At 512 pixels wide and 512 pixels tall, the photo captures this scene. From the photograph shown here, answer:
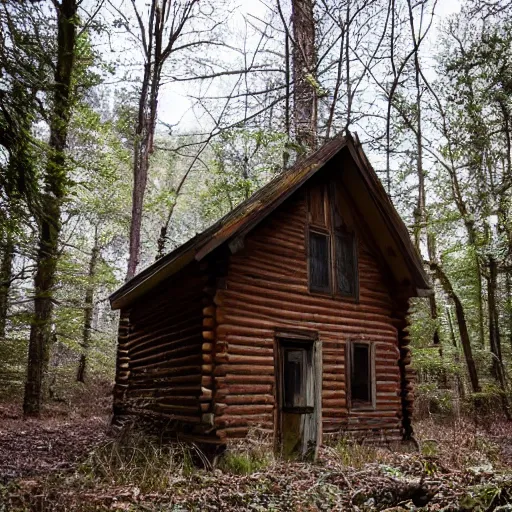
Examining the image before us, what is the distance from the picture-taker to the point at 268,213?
10.2m

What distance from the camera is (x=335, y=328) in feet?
39.3

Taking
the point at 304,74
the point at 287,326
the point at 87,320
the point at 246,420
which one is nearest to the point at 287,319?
the point at 287,326

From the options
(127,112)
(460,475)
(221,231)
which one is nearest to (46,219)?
(221,231)

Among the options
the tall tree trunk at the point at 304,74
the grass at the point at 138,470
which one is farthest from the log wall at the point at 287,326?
the tall tree trunk at the point at 304,74

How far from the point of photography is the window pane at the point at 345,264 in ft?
41.3

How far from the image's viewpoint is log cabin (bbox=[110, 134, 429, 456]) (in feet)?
32.6

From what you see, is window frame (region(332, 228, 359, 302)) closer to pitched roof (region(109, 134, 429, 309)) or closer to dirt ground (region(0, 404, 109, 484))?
pitched roof (region(109, 134, 429, 309))

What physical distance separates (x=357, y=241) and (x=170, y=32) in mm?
13675

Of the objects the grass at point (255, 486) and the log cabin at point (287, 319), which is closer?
the grass at point (255, 486)

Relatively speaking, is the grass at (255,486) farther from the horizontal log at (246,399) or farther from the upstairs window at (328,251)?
the upstairs window at (328,251)

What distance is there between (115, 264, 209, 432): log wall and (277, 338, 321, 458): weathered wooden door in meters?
1.78

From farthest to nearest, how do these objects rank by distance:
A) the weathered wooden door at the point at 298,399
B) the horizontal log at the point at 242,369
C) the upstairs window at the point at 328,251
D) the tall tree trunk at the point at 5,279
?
the upstairs window at the point at 328,251 < the weathered wooden door at the point at 298,399 < the horizontal log at the point at 242,369 < the tall tree trunk at the point at 5,279

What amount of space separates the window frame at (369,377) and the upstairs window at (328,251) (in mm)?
1199

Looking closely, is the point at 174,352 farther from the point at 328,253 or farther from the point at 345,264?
the point at 345,264
